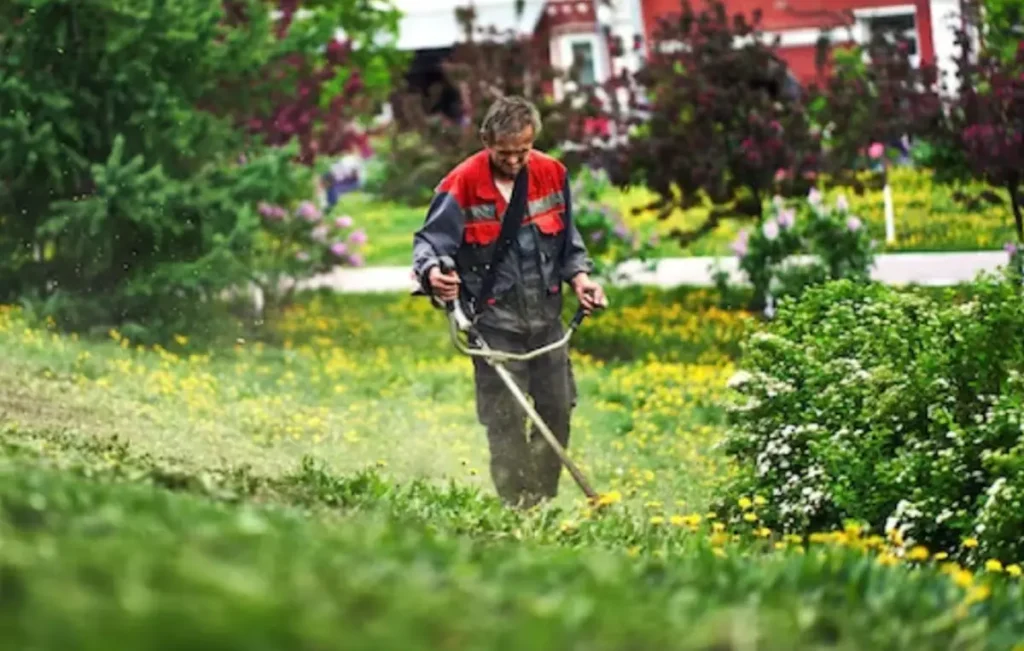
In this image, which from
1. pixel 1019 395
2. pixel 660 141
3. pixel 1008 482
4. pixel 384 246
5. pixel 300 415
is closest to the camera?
pixel 1008 482

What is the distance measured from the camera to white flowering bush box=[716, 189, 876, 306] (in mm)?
17531

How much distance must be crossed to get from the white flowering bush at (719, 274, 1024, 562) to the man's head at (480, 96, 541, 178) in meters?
1.25

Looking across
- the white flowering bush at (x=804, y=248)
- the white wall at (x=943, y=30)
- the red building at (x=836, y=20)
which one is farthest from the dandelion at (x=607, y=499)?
the red building at (x=836, y=20)

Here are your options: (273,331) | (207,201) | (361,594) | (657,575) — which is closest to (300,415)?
(207,201)

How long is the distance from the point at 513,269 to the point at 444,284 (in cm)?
47

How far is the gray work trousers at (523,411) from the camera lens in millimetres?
8945

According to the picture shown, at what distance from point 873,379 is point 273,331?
1129 cm

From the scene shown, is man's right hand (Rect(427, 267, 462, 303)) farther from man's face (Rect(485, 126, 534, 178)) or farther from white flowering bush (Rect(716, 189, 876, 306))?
white flowering bush (Rect(716, 189, 876, 306))

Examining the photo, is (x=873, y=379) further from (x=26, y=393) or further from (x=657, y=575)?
(x=26, y=393)

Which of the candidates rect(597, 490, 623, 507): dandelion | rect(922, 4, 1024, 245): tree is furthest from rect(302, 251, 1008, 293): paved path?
rect(597, 490, 623, 507): dandelion

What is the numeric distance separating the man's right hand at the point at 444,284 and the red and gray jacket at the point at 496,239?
13cm

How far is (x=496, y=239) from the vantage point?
28.9 ft

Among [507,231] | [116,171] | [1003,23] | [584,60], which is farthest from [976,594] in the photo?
[584,60]

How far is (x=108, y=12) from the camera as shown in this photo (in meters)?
16.4
